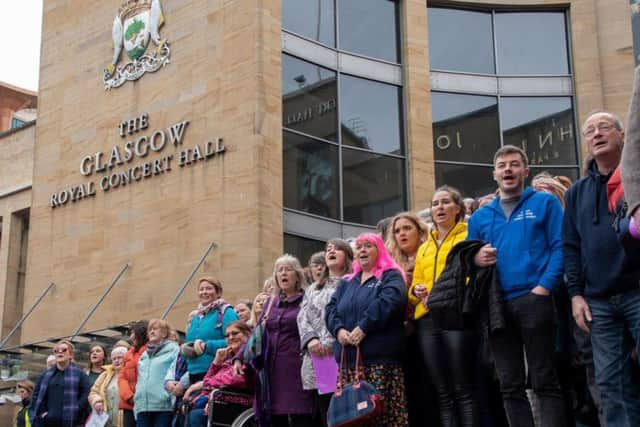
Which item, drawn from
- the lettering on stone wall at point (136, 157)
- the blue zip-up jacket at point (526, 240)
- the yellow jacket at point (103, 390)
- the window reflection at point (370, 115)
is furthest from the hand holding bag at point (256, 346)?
the window reflection at point (370, 115)

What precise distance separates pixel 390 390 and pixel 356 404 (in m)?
0.34

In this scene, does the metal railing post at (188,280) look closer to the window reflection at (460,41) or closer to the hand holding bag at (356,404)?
the window reflection at (460,41)

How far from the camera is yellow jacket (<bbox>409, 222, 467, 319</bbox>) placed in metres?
6.90

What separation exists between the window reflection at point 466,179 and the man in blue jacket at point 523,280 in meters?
14.5

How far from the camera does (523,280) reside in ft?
19.4

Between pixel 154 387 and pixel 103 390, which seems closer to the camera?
pixel 154 387

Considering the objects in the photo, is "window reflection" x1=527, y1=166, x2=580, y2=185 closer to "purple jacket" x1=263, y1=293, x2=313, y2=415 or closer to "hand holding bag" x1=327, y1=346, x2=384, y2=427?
"purple jacket" x1=263, y1=293, x2=313, y2=415

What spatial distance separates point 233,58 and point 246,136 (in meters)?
1.85

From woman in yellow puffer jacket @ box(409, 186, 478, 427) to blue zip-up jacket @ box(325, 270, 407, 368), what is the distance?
0.15 m

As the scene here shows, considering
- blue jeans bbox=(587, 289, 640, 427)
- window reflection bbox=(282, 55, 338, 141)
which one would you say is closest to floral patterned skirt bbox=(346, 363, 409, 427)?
blue jeans bbox=(587, 289, 640, 427)

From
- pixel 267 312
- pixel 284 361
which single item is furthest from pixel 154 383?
pixel 284 361

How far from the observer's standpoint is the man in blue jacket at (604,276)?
477 centimetres

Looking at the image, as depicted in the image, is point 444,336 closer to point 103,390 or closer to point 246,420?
point 246,420

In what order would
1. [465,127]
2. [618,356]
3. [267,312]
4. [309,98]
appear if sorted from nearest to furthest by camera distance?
[618,356]
[267,312]
[309,98]
[465,127]
